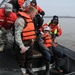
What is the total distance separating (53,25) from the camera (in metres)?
7.50

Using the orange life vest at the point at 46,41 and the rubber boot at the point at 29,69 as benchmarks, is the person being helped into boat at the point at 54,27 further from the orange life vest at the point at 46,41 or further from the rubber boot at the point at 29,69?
the rubber boot at the point at 29,69

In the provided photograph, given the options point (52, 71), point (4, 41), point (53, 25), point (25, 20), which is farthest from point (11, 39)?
point (53, 25)

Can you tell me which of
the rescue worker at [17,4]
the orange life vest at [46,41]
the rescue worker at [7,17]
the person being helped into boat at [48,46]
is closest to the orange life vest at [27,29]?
the rescue worker at [7,17]

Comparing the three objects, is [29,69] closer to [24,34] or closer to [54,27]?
[24,34]

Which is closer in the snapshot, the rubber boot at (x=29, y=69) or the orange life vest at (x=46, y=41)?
the rubber boot at (x=29, y=69)

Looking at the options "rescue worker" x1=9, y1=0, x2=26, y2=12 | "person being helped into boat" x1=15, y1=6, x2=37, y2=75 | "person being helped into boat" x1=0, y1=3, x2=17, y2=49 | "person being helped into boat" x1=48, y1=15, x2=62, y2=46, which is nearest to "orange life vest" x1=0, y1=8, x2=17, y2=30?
"person being helped into boat" x1=0, y1=3, x2=17, y2=49

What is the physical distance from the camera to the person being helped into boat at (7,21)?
5423mm

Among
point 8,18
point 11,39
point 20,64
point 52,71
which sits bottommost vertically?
point 52,71

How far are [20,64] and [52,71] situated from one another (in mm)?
935

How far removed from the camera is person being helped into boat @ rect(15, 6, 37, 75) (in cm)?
489

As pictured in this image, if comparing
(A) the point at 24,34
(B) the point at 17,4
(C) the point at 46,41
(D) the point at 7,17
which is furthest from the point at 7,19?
(B) the point at 17,4

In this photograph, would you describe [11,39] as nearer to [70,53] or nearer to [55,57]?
[55,57]

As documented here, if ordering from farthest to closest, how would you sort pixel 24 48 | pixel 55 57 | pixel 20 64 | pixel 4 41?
pixel 55 57
pixel 4 41
pixel 20 64
pixel 24 48

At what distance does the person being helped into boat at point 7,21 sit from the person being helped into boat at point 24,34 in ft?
1.51
